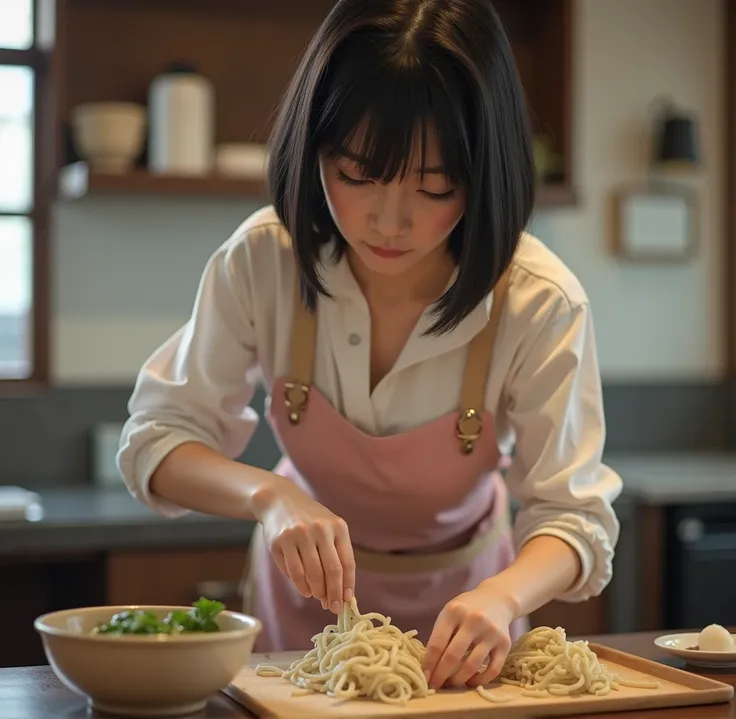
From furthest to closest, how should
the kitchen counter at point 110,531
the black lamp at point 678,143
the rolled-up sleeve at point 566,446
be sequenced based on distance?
the black lamp at point 678,143
the kitchen counter at point 110,531
the rolled-up sleeve at point 566,446

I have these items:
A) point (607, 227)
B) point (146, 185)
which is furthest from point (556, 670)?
point (607, 227)

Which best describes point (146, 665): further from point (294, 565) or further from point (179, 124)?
point (179, 124)

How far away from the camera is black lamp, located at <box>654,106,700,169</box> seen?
12.8 ft

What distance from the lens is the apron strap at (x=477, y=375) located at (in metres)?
1.83

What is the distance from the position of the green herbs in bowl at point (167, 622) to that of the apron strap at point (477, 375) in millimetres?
628

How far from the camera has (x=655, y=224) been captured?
403 cm

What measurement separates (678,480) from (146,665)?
2.30 m

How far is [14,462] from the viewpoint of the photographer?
3357mm

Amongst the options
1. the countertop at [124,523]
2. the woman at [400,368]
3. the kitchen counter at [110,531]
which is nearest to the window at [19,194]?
the countertop at [124,523]

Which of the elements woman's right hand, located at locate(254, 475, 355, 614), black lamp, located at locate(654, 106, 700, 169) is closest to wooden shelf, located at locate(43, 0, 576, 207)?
black lamp, located at locate(654, 106, 700, 169)

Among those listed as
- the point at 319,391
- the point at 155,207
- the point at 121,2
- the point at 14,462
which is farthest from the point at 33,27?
the point at 319,391

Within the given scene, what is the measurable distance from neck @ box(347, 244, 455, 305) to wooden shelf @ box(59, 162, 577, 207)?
4.24 feet

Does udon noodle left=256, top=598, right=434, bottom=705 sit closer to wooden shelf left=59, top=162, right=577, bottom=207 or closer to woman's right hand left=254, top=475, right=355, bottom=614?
woman's right hand left=254, top=475, right=355, bottom=614

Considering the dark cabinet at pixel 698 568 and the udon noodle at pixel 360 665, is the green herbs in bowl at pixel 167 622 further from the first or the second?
the dark cabinet at pixel 698 568
